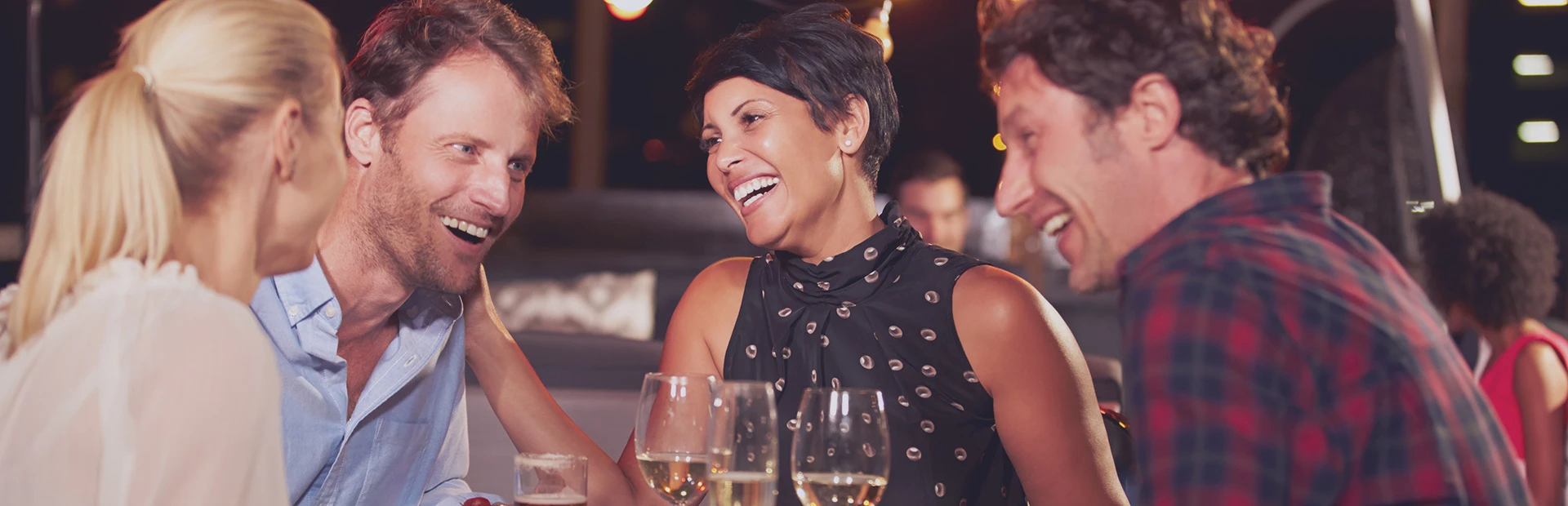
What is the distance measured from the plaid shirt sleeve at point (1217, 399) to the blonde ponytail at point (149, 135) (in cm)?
70

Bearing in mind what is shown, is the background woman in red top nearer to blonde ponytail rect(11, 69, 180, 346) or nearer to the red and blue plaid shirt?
the red and blue plaid shirt

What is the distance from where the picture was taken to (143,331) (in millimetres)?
835

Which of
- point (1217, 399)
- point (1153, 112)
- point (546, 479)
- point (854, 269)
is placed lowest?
point (546, 479)

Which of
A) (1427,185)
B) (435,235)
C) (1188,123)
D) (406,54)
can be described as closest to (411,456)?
(435,235)

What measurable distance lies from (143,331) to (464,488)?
1.20 m

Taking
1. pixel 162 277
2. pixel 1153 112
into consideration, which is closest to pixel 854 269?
pixel 1153 112

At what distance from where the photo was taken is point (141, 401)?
0.82 m

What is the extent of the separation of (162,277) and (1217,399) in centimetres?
74

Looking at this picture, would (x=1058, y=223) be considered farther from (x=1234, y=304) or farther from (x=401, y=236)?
(x=401, y=236)

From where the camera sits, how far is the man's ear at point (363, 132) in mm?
1750

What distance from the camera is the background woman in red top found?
3.07 metres

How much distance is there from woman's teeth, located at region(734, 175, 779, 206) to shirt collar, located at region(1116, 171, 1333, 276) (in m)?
0.84

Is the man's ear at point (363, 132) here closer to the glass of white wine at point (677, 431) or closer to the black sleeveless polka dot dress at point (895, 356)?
the black sleeveless polka dot dress at point (895, 356)

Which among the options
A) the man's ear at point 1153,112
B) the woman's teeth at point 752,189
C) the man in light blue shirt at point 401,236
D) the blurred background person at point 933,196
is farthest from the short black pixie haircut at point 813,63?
the blurred background person at point 933,196
